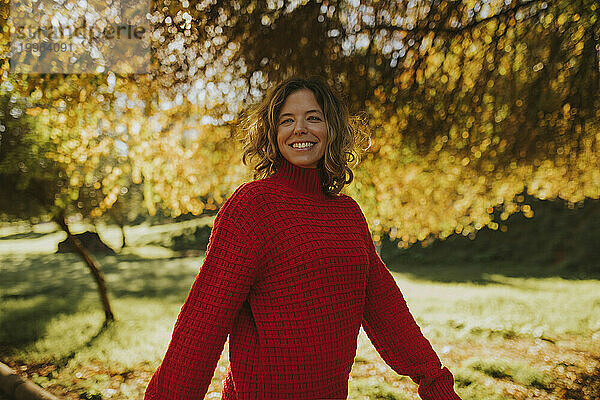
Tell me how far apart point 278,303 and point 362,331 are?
5.84 metres

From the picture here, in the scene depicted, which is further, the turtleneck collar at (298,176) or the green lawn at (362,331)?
the green lawn at (362,331)

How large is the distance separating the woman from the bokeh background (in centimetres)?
26

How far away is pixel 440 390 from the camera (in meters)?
1.30

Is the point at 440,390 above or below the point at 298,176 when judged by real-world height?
below

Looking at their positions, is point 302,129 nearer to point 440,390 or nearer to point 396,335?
point 396,335

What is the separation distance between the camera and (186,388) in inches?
39.0

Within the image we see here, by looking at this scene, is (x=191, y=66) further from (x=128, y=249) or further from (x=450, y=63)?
(x=128, y=249)

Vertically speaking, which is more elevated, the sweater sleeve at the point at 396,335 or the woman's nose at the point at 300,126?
the woman's nose at the point at 300,126

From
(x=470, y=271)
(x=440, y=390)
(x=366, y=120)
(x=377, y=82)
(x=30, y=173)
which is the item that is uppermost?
(x=377, y=82)

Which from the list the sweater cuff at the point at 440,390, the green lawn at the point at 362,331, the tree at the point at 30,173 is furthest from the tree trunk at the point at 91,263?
the sweater cuff at the point at 440,390

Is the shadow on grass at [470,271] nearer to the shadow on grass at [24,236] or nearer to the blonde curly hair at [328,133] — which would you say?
the shadow on grass at [24,236]

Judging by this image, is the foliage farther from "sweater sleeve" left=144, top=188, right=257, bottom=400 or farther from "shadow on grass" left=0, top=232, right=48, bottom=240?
"shadow on grass" left=0, top=232, right=48, bottom=240

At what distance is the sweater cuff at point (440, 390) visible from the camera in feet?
4.25

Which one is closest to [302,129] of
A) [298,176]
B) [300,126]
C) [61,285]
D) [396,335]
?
[300,126]
